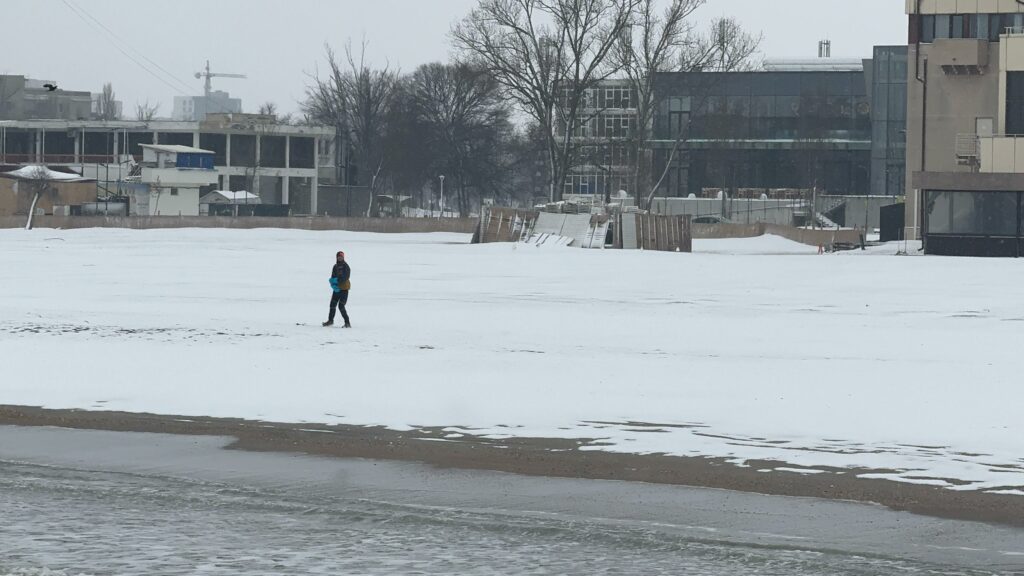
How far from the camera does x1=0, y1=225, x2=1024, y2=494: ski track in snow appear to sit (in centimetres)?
1552

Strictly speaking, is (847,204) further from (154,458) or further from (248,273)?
(154,458)

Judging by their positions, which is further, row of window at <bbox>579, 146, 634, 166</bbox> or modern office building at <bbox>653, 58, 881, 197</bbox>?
modern office building at <bbox>653, 58, 881, 197</bbox>

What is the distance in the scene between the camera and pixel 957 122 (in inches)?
2822

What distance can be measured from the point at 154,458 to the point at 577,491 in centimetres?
424

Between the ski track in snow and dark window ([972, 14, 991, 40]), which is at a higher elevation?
dark window ([972, 14, 991, 40])

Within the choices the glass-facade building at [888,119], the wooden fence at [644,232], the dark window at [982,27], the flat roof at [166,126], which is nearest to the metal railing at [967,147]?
the dark window at [982,27]

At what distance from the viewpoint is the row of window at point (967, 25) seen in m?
69.8

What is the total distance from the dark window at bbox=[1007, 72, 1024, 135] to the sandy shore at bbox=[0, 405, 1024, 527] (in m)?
52.3

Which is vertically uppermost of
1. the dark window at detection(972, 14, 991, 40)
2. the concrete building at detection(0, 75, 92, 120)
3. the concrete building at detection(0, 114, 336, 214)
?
the concrete building at detection(0, 75, 92, 120)

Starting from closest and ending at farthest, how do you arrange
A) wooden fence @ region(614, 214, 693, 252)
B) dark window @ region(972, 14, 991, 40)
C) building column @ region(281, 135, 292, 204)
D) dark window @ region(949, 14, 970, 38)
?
wooden fence @ region(614, 214, 693, 252) < dark window @ region(972, 14, 991, 40) < dark window @ region(949, 14, 970, 38) < building column @ region(281, 135, 292, 204)

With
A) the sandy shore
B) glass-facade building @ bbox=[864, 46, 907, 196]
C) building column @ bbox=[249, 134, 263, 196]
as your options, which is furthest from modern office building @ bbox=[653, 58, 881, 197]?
the sandy shore

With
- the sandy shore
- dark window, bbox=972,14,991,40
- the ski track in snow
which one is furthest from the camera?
dark window, bbox=972,14,991,40

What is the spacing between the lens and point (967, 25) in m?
70.9

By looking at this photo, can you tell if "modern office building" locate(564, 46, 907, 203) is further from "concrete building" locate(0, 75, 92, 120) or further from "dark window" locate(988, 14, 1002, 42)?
"concrete building" locate(0, 75, 92, 120)
